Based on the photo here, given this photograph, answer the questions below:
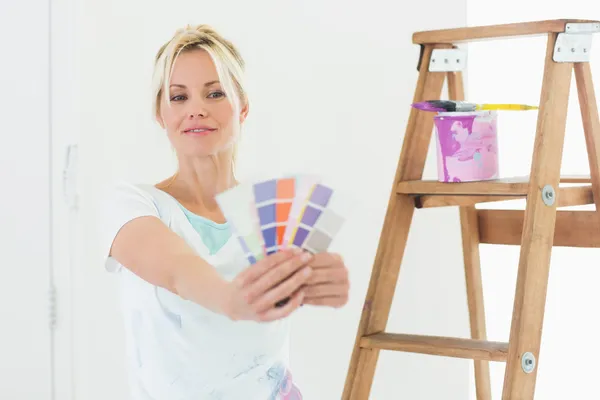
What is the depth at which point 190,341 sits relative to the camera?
5.13 feet

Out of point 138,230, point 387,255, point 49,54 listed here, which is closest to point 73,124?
point 49,54

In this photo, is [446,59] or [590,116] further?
[446,59]

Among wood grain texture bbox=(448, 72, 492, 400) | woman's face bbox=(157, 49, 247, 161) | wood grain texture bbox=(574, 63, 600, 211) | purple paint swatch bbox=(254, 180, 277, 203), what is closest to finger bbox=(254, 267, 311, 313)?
purple paint swatch bbox=(254, 180, 277, 203)

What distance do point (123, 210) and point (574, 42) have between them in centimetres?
93

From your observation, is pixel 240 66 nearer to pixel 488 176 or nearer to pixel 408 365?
pixel 488 176

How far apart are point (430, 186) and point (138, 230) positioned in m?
0.73

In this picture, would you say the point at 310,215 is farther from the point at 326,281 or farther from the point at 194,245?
the point at 194,245

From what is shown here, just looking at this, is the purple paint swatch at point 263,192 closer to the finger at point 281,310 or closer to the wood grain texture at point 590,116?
the finger at point 281,310

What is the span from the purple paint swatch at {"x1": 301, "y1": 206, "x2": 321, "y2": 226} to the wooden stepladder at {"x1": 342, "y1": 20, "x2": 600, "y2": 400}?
0.66m

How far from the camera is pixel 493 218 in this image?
2270 millimetres

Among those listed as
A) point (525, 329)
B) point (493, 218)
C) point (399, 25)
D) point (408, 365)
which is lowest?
point (408, 365)

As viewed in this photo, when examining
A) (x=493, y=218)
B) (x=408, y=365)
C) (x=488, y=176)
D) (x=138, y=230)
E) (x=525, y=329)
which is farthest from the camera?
(x=408, y=365)

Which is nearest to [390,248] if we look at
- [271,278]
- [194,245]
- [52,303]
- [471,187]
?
[471,187]

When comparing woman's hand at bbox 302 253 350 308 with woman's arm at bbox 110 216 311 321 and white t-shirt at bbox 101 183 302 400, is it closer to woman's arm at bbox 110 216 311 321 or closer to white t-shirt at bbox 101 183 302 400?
woman's arm at bbox 110 216 311 321
